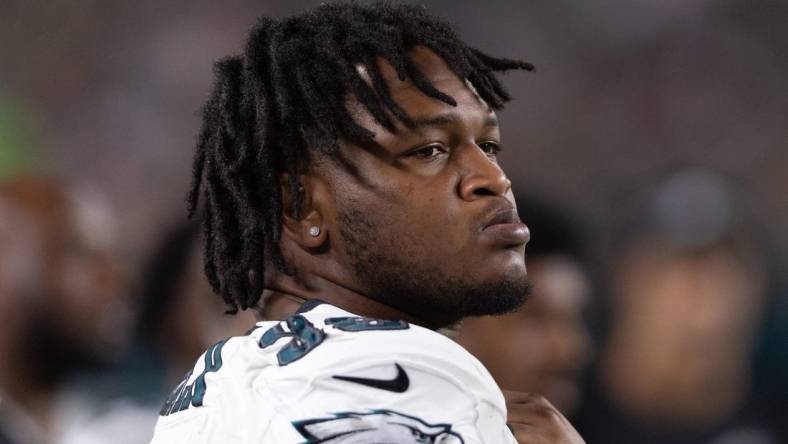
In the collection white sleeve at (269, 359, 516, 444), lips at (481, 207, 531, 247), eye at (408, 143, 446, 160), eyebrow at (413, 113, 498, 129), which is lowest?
white sleeve at (269, 359, 516, 444)

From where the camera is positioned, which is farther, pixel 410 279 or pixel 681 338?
pixel 681 338

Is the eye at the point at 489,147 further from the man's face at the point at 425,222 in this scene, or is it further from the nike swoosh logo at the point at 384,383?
the nike swoosh logo at the point at 384,383

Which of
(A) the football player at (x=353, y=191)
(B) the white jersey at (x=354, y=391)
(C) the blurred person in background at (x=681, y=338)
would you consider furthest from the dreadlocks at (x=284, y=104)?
(C) the blurred person in background at (x=681, y=338)

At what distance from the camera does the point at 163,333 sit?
388cm

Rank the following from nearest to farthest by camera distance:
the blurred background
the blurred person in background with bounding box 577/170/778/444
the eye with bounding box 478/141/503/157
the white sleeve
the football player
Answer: the white sleeve
the football player
the eye with bounding box 478/141/503/157
the blurred background
the blurred person in background with bounding box 577/170/778/444

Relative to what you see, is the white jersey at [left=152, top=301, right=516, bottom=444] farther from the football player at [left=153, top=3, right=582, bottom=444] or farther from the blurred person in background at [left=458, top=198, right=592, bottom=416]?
the blurred person in background at [left=458, top=198, right=592, bottom=416]

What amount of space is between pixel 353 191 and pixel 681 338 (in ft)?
8.68

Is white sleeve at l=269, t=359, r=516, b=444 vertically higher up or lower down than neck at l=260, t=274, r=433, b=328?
higher up

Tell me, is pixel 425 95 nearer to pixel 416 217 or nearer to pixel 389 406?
pixel 416 217

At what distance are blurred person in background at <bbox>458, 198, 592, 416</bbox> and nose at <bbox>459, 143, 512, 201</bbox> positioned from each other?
1583 millimetres

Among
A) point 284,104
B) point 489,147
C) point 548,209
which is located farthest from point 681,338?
point 284,104

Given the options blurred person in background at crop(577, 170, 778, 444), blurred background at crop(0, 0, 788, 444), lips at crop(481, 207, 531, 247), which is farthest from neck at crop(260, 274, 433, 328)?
blurred person in background at crop(577, 170, 778, 444)

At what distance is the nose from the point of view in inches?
71.6

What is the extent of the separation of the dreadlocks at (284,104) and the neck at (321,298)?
3cm
